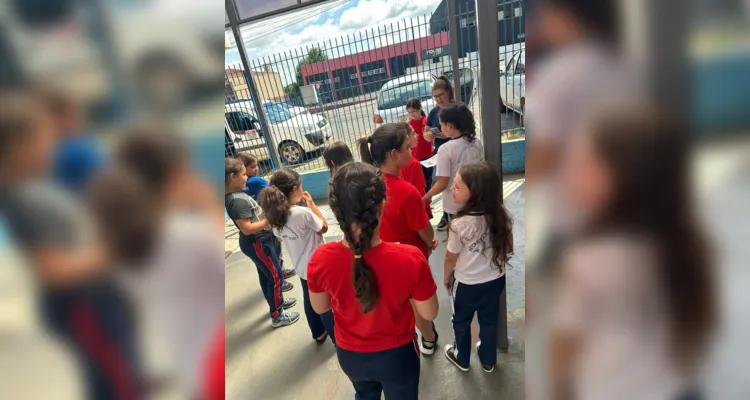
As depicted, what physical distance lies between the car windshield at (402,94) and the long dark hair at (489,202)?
3.64 m

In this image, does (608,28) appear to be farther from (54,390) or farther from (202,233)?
(54,390)

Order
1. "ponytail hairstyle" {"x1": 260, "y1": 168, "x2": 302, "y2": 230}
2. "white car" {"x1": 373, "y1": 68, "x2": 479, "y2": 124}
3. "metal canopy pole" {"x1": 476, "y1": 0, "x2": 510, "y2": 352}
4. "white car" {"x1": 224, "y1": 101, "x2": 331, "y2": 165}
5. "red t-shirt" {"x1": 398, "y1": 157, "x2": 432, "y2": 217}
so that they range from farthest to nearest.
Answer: "white car" {"x1": 224, "y1": 101, "x2": 331, "y2": 165}, "white car" {"x1": 373, "y1": 68, "x2": 479, "y2": 124}, "red t-shirt" {"x1": 398, "y1": 157, "x2": 432, "y2": 217}, "ponytail hairstyle" {"x1": 260, "y1": 168, "x2": 302, "y2": 230}, "metal canopy pole" {"x1": 476, "y1": 0, "x2": 510, "y2": 352}

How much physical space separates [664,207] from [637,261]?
2.1 inches

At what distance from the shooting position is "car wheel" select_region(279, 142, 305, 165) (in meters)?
5.77

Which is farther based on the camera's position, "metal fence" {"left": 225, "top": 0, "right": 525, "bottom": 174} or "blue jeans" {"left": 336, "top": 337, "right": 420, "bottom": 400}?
"metal fence" {"left": 225, "top": 0, "right": 525, "bottom": 174}

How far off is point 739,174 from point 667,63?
0.32 feet

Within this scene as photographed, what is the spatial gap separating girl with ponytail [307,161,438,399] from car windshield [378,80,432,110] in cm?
394

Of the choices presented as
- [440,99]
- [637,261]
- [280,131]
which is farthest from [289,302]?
[280,131]

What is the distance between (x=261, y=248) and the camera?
251 centimetres

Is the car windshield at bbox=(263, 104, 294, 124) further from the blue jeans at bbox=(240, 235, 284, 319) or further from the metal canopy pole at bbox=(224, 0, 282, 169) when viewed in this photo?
the blue jeans at bbox=(240, 235, 284, 319)

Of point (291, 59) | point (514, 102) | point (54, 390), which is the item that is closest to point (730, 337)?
point (54, 390)

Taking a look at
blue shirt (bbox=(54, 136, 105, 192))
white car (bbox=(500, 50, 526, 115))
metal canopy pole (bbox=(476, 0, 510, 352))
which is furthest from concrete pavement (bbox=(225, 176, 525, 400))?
blue shirt (bbox=(54, 136, 105, 192))

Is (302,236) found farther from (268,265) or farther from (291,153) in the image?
(291,153)

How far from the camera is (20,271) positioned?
348mm
